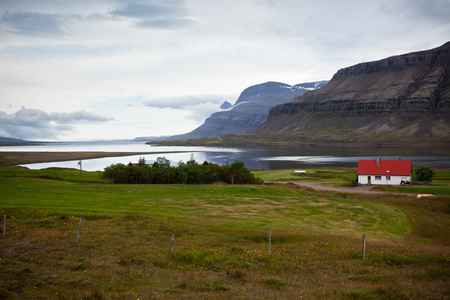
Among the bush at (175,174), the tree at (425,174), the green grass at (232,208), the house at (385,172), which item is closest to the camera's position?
the green grass at (232,208)

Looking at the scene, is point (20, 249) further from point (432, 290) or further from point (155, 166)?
point (155, 166)

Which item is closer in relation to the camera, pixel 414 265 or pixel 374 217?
pixel 414 265

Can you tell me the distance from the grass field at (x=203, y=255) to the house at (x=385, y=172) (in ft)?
135

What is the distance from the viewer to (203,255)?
19500 mm

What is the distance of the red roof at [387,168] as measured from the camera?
78.7 m

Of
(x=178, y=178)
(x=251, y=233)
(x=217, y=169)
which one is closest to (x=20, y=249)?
(x=251, y=233)

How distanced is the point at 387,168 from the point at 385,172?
53.2 inches

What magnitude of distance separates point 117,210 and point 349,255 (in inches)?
962

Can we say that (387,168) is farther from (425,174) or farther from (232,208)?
(232,208)

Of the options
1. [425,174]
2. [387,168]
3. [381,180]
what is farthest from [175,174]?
[425,174]

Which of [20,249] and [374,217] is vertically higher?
[20,249]

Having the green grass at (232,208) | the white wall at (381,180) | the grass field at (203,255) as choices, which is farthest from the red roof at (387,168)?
the grass field at (203,255)

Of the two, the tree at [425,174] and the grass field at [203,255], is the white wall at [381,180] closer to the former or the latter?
the tree at [425,174]

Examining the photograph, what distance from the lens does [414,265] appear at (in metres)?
18.6
